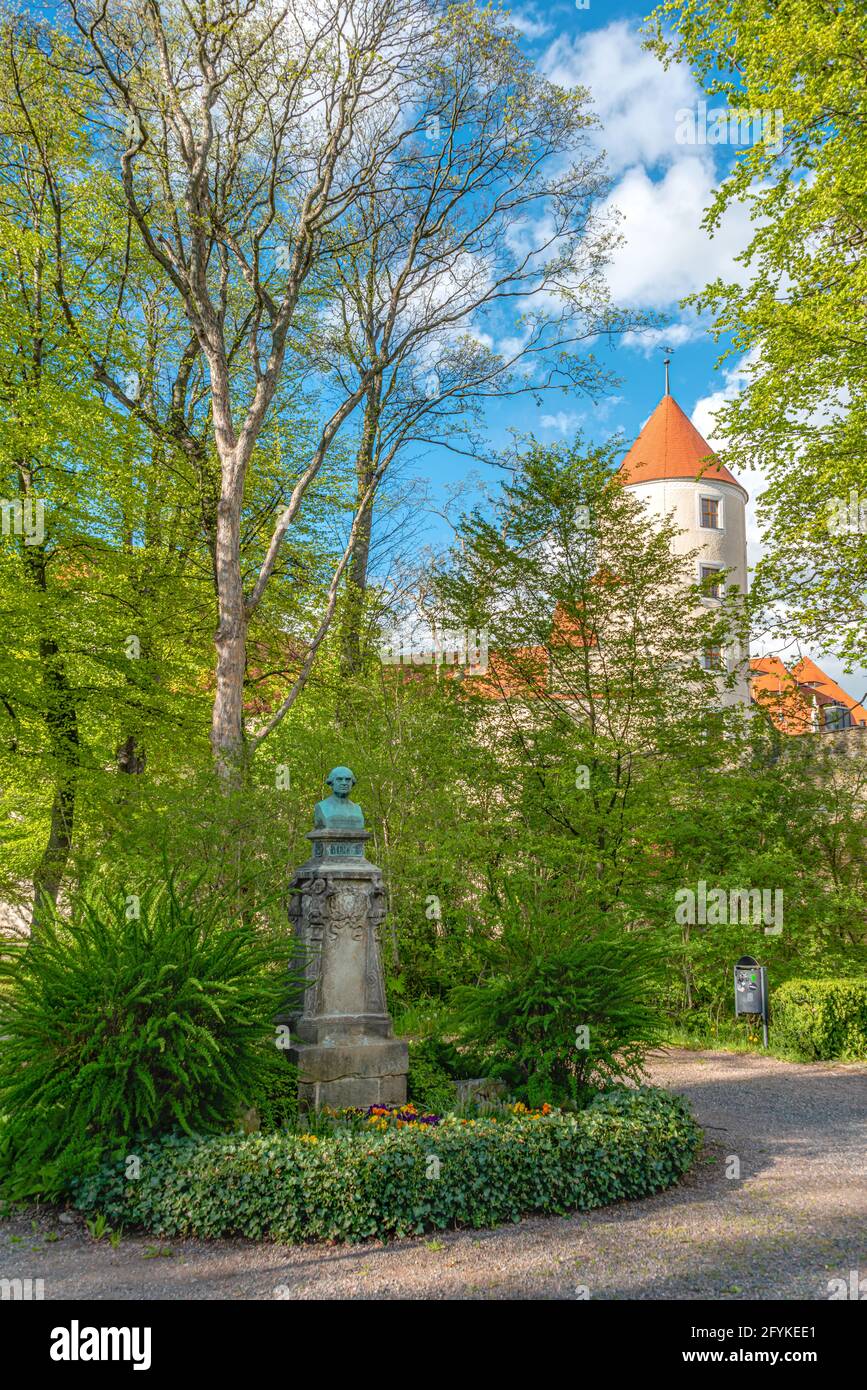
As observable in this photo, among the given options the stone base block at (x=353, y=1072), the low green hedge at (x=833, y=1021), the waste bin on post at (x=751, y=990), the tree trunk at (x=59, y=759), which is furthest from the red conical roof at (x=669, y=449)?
the stone base block at (x=353, y=1072)

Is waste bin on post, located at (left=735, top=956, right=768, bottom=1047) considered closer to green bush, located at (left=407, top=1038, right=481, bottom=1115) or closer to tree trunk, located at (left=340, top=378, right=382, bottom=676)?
green bush, located at (left=407, top=1038, right=481, bottom=1115)

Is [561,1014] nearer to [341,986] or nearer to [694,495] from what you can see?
[341,986]

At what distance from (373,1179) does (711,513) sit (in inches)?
1225

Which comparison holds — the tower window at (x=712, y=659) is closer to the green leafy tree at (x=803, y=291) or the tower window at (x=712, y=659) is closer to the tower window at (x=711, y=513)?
the green leafy tree at (x=803, y=291)

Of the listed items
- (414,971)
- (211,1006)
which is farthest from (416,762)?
(211,1006)

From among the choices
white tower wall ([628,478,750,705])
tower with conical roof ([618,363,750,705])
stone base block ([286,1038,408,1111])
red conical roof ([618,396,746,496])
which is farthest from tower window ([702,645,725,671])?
red conical roof ([618,396,746,496])

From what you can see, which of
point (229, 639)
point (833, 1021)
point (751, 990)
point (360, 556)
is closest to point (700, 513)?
point (360, 556)

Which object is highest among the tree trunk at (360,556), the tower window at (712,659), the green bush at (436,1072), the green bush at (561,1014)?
the tree trunk at (360,556)

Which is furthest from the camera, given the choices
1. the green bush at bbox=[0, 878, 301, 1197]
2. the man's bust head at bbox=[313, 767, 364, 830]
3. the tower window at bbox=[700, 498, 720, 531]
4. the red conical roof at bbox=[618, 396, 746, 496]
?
the red conical roof at bbox=[618, 396, 746, 496]

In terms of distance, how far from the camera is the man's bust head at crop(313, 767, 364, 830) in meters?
7.96

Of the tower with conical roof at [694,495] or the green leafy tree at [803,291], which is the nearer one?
the green leafy tree at [803,291]

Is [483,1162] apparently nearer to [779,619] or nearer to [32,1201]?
[32,1201]

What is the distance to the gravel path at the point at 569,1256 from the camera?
472 centimetres

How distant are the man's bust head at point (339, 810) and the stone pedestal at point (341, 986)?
0.06m
